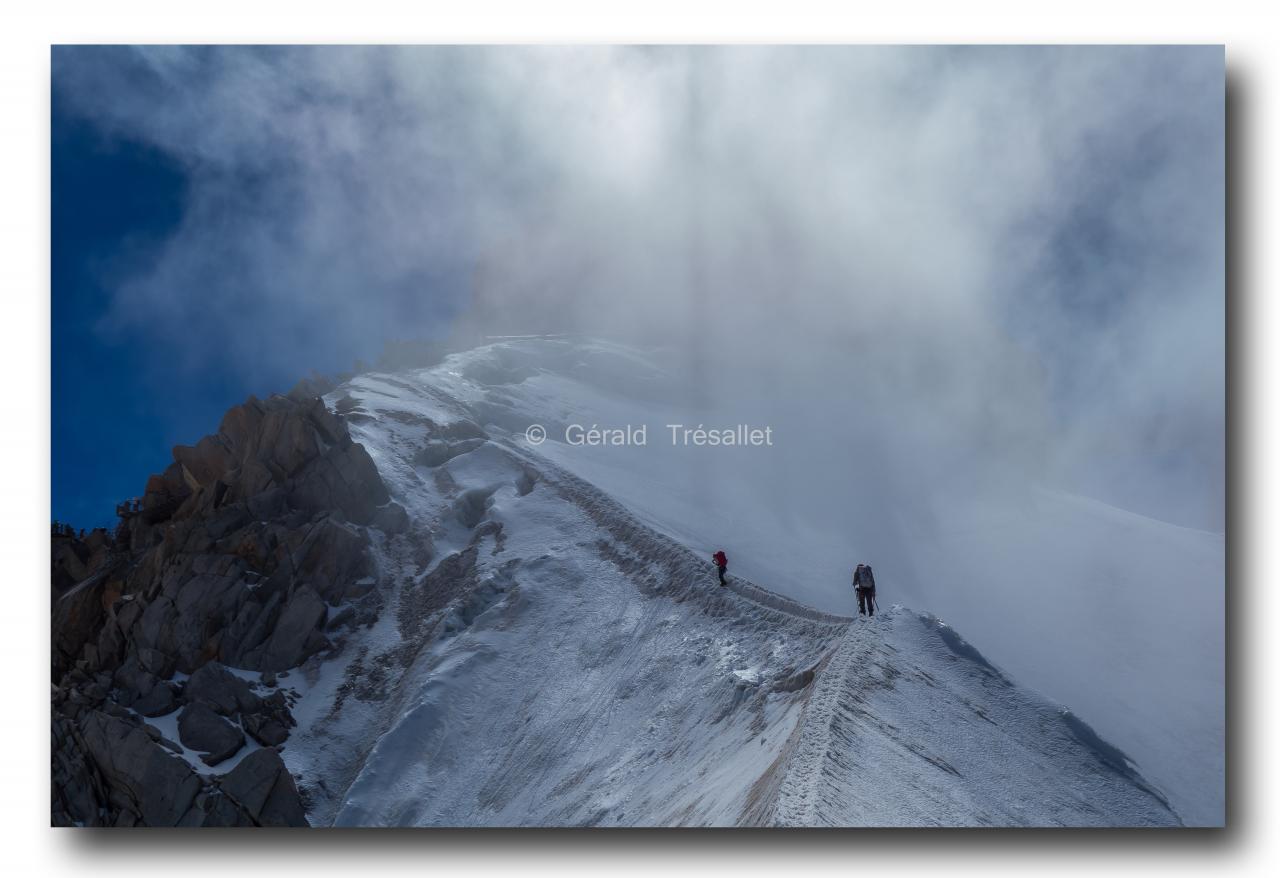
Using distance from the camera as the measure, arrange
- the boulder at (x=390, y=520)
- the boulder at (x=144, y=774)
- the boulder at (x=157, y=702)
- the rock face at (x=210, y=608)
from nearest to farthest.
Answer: the boulder at (x=144, y=774) → the rock face at (x=210, y=608) → the boulder at (x=157, y=702) → the boulder at (x=390, y=520)

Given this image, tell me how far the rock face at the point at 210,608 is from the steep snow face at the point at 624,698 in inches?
45.9

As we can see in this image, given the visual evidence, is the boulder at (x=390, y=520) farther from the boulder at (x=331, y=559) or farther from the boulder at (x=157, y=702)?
the boulder at (x=157, y=702)

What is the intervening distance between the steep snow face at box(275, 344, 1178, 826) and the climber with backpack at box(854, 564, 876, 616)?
0.34 metres

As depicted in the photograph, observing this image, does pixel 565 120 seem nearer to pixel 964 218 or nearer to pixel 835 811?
pixel 964 218

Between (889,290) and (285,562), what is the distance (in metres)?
19.6

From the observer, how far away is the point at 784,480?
26.0 metres

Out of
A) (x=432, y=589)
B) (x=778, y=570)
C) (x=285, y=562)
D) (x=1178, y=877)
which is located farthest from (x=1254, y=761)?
(x=285, y=562)

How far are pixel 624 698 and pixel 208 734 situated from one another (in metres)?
10.6

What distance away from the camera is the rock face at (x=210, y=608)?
21.7m

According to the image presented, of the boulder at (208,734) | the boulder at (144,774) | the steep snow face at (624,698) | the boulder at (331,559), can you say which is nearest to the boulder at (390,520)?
the steep snow face at (624,698)

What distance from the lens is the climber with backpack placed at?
1811 centimetres

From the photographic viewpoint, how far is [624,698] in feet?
67.8

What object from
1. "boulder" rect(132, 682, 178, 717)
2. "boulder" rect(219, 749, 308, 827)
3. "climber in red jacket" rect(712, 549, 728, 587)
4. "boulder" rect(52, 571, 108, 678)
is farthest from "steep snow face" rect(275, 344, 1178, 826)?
"boulder" rect(52, 571, 108, 678)

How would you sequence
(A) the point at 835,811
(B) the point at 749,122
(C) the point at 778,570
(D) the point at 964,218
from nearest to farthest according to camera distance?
(A) the point at 835,811, (B) the point at 749,122, (D) the point at 964,218, (C) the point at 778,570
